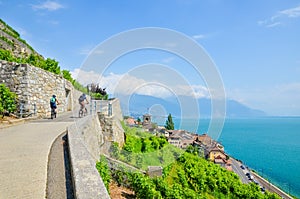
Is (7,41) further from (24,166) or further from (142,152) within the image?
(24,166)

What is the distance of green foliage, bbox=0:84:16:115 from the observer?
11.4 meters

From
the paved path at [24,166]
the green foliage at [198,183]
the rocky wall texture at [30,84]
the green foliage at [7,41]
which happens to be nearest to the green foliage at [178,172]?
the green foliage at [198,183]

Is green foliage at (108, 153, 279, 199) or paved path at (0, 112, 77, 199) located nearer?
paved path at (0, 112, 77, 199)

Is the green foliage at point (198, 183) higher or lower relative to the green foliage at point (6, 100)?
lower

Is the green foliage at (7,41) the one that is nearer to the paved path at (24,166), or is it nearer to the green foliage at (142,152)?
the green foliage at (142,152)

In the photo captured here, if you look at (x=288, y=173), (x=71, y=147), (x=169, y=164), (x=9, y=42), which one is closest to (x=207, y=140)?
(x=288, y=173)

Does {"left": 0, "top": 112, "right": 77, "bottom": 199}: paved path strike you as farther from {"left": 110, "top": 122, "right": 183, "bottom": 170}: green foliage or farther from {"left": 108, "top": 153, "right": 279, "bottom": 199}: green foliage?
{"left": 110, "top": 122, "right": 183, "bottom": 170}: green foliage

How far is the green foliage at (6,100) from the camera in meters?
11.4

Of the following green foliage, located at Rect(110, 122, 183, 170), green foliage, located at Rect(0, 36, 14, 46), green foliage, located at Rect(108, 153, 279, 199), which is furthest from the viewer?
green foliage, located at Rect(0, 36, 14, 46)

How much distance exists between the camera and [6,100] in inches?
455

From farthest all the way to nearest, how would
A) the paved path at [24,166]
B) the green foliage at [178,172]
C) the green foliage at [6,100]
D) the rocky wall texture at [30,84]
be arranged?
the green foliage at [178,172]
the rocky wall texture at [30,84]
the green foliage at [6,100]
the paved path at [24,166]

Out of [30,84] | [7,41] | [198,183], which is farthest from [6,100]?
[198,183]

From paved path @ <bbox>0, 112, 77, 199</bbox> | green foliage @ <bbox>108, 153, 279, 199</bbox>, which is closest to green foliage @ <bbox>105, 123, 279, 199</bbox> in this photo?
green foliage @ <bbox>108, 153, 279, 199</bbox>

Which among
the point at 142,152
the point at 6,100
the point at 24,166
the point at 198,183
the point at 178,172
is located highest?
the point at 6,100
